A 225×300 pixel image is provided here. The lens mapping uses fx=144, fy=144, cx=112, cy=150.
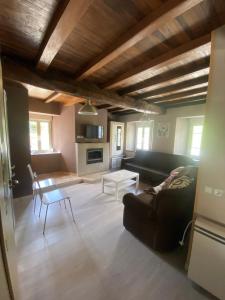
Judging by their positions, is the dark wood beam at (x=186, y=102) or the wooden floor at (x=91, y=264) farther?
the dark wood beam at (x=186, y=102)

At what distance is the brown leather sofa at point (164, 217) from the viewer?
1807mm

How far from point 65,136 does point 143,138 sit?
314cm

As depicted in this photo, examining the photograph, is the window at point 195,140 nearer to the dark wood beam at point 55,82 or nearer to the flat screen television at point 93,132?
the dark wood beam at point 55,82

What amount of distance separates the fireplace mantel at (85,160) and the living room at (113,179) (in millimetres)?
1394

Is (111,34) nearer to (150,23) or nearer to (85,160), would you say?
(150,23)

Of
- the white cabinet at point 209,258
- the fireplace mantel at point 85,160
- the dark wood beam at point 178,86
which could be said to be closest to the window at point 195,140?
the dark wood beam at point 178,86

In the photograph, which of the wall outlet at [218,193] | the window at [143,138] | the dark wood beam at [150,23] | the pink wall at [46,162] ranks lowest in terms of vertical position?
the pink wall at [46,162]

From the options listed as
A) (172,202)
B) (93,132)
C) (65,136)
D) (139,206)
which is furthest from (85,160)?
(172,202)

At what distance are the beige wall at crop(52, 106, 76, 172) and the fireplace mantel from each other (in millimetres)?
240

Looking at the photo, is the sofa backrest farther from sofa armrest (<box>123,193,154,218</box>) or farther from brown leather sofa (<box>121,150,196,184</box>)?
sofa armrest (<box>123,193,154,218</box>)

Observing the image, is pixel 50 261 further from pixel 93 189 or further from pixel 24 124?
pixel 24 124

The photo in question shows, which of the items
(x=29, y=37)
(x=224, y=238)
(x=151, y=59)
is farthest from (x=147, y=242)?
(x=29, y=37)

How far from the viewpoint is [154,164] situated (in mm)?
5004

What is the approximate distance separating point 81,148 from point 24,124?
1.88 meters
